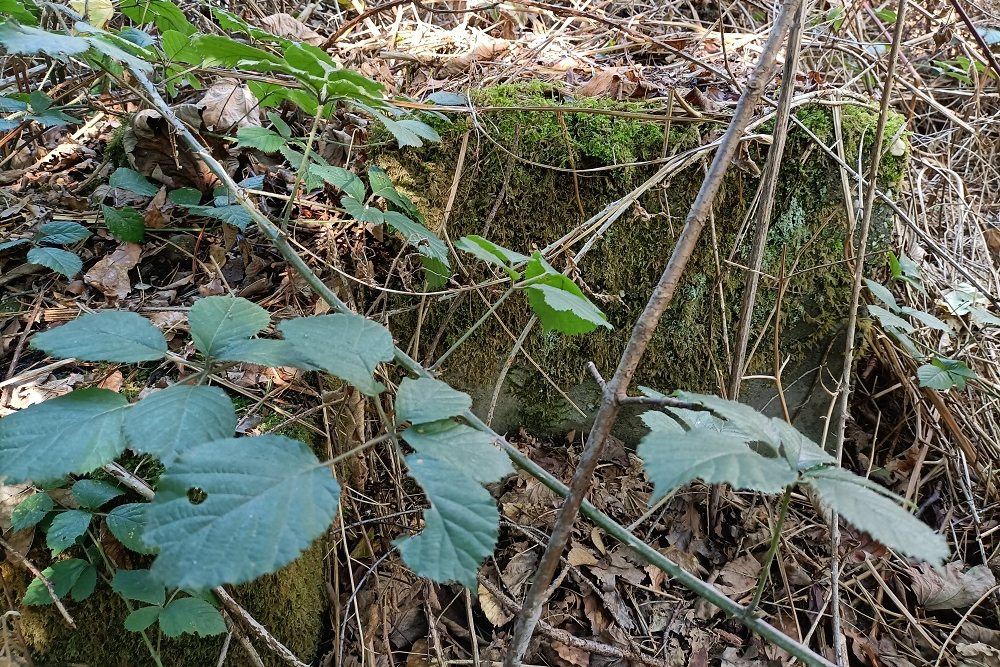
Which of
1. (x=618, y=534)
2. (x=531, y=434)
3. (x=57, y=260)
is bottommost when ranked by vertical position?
(x=531, y=434)

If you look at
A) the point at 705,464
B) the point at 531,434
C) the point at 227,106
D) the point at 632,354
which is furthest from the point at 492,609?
the point at 227,106

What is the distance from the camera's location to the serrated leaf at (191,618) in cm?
108

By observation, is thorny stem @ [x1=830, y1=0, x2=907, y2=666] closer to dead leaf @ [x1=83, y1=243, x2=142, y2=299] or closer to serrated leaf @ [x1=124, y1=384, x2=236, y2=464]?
serrated leaf @ [x1=124, y1=384, x2=236, y2=464]

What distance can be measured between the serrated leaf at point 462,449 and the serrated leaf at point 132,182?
1.41 meters

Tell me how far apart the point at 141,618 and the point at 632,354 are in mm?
1078

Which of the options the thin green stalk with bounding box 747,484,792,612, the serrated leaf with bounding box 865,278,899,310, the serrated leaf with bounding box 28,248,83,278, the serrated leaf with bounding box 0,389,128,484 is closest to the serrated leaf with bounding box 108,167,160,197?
the serrated leaf with bounding box 28,248,83,278

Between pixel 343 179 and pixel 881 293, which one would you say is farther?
pixel 881 293

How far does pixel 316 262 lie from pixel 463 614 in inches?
42.3

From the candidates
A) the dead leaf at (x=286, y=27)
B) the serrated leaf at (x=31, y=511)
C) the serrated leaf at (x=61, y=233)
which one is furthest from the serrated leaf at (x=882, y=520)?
the dead leaf at (x=286, y=27)

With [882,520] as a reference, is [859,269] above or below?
below

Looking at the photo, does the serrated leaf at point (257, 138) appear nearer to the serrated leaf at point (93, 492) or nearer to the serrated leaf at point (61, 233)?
the serrated leaf at point (61, 233)

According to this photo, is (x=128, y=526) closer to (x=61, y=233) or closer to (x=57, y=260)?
(x=57, y=260)

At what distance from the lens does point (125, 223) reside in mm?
1609

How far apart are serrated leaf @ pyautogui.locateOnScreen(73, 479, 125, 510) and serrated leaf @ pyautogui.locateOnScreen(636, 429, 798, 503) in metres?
1.10
